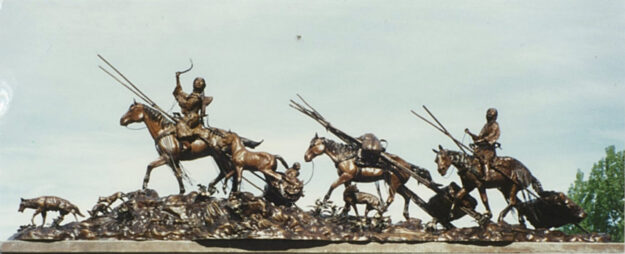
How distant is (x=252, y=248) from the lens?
11703 mm

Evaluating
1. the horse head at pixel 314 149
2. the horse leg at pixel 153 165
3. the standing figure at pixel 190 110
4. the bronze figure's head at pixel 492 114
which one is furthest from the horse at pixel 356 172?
the horse leg at pixel 153 165

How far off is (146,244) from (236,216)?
125 centimetres

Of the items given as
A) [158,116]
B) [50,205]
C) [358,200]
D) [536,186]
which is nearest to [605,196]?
[536,186]

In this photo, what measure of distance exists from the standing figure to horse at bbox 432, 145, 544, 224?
3.42 m

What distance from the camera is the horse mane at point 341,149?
43.0 ft

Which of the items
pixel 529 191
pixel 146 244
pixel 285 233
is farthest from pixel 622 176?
pixel 146 244

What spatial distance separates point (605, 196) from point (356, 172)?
9.13 metres

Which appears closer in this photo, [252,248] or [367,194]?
[252,248]

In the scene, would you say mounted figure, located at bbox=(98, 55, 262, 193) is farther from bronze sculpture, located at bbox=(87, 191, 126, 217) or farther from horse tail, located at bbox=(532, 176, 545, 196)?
horse tail, located at bbox=(532, 176, 545, 196)

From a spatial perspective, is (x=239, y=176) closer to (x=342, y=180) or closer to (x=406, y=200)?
(x=342, y=180)

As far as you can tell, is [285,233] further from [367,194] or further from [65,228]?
[65,228]

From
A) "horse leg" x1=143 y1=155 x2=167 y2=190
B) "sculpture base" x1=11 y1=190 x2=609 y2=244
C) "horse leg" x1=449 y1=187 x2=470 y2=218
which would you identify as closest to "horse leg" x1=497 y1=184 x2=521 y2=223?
"sculpture base" x1=11 y1=190 x2=609 y2=244

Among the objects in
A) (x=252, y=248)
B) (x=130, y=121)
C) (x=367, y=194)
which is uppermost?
(x=130, y=121)

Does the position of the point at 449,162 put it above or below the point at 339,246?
above
